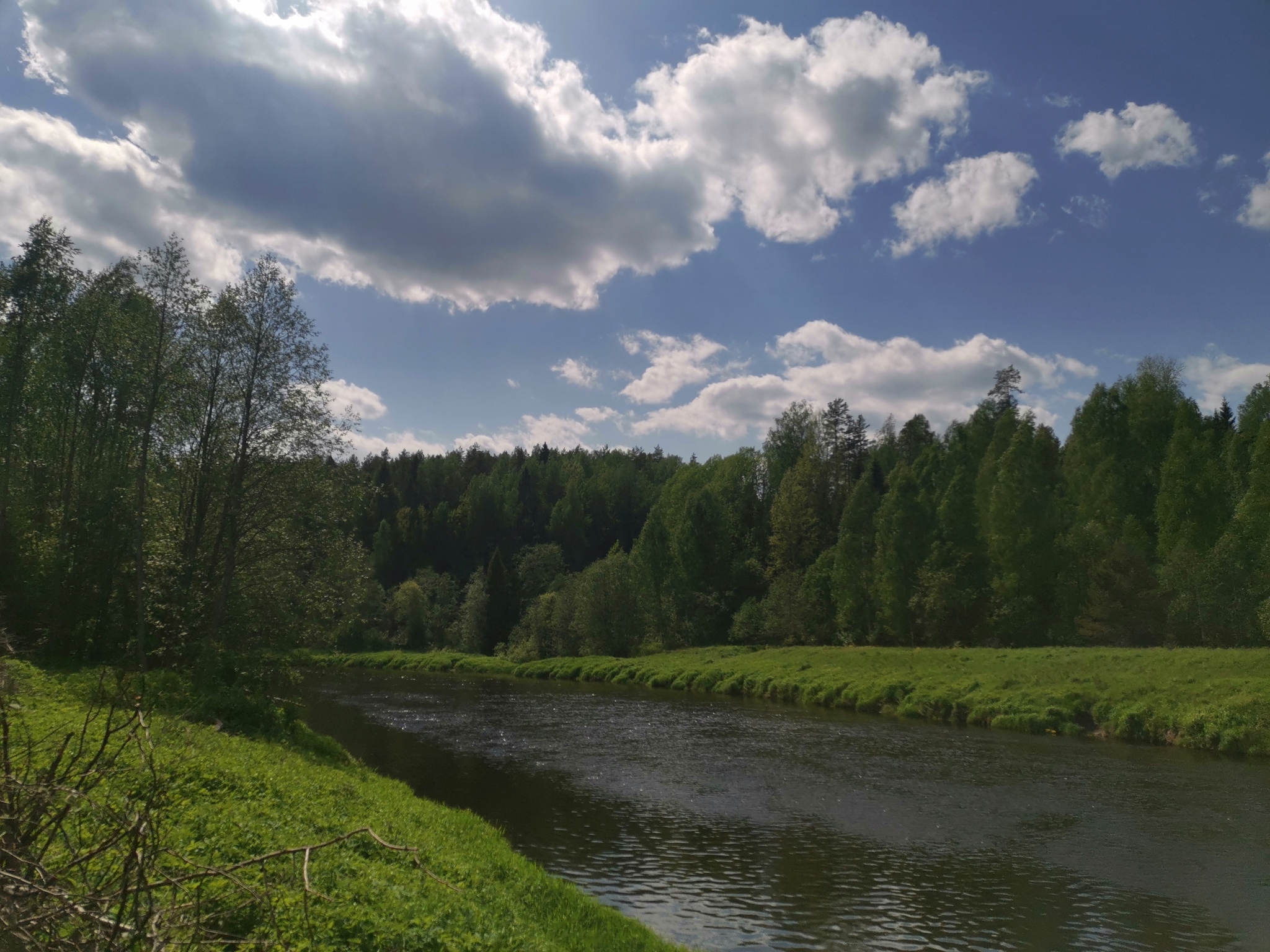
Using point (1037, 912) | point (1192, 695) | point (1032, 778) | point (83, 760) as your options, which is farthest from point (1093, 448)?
point (83, 760)

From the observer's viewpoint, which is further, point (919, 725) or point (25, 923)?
point (919, 725)

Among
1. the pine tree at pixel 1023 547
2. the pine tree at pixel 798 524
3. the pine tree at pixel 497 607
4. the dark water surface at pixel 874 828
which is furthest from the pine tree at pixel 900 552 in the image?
the pine tree at pixel 497 607

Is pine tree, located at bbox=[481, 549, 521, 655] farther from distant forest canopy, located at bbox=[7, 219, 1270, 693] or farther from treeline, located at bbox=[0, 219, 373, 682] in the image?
treeline, located at bbox=[0, 219, 373, 682]

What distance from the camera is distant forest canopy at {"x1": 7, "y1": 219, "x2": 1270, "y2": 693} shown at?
87.1ft

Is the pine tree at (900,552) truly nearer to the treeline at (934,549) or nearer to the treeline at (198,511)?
the treeline at (934,549)

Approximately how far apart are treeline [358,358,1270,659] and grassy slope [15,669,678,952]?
725 inches

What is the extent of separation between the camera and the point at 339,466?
28.6 metres

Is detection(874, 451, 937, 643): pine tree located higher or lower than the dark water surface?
higher

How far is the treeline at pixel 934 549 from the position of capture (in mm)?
49031

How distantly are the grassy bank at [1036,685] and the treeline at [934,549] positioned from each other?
747 cm

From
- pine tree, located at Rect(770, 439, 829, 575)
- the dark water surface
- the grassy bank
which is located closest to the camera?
the dark water surface

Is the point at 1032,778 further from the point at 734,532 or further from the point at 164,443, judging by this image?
the point at 734,532

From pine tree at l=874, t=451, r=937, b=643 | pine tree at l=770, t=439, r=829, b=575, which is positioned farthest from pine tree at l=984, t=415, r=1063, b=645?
pine tree at l=770, t=439, r=829, b=575

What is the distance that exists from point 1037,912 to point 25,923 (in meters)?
15.0
